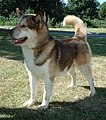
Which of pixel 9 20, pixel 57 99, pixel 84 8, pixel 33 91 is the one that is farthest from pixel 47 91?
pixel 84 8

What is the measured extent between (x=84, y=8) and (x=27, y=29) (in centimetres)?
6242

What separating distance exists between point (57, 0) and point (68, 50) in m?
34.8

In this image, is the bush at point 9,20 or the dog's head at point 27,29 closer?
the dog's head at point 27,29

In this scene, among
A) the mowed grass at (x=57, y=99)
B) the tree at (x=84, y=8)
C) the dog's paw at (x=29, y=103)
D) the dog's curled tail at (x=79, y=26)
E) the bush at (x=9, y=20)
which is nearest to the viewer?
the mowed grass at (x=57, y=99)

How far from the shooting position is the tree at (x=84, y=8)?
65.1 metres

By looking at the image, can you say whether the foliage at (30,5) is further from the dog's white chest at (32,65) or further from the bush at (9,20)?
the dog's white chest at (32,65)

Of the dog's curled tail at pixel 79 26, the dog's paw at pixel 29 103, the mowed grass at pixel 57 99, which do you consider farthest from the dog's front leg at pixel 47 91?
the dog's curled tail at pixel 79 26

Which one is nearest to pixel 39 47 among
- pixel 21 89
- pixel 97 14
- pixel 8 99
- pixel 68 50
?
pixel 68 50

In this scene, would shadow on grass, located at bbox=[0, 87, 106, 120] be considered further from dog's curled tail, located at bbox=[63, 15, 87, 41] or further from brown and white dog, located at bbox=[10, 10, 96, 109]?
dog's curled tail, located at bbox=[63, 15, 87, 41]

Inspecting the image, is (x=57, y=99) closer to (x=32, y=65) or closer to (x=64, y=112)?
(x=64, y=112)

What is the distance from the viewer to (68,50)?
19.5 ft

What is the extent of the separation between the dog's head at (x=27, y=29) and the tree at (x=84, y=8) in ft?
196

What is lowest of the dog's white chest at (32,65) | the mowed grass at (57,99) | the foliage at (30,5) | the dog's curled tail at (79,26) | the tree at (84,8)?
the tree at (84,8)

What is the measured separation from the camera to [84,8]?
217ft
